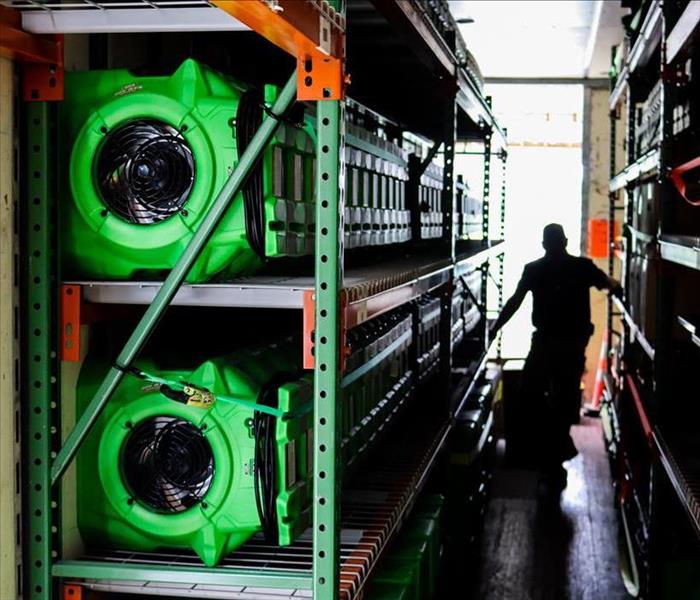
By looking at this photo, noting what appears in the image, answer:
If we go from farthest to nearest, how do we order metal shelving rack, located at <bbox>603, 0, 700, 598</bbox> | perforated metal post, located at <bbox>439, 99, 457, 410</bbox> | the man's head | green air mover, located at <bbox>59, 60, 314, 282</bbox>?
the man's head
perforated metal post, located at <bbox>439, 99, 457, 410</bbox>
metal shelving rack, located at <bbox>603, 0, 700, 598</bbox>
green air mover, located at <bbox>59, 60, 314, 282</bbox>

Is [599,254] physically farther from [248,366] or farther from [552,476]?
[248,366]

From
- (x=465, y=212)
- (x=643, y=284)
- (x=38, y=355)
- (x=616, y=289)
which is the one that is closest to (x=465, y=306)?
(x=465, y=212)

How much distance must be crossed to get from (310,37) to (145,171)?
556 mm

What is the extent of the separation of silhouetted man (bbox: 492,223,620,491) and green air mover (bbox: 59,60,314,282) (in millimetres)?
4504

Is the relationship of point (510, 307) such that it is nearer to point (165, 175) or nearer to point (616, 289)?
point (616, 289)

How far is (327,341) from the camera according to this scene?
2.16m

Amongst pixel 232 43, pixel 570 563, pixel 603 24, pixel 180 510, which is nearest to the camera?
pixel 180 510

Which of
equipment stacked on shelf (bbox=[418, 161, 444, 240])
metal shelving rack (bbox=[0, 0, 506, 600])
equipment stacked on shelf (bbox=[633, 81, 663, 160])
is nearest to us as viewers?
metal shelving rack (bbox=[0, 0, 506, 600])

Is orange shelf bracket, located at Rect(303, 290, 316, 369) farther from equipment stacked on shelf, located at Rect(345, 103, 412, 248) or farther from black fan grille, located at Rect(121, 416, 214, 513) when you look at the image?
equipment stacked on shelf, located at Rect(345, 103, 412, 248)

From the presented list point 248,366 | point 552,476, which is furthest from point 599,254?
point 248,366

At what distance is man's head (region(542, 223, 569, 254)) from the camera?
6.70 meters

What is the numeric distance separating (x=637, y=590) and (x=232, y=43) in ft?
10.1

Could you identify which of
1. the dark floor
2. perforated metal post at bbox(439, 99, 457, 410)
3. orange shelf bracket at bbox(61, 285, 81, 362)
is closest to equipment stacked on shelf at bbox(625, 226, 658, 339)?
perforated metal post at bbox(439, 99, 457, 410)

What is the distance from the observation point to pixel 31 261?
2.26 metres
